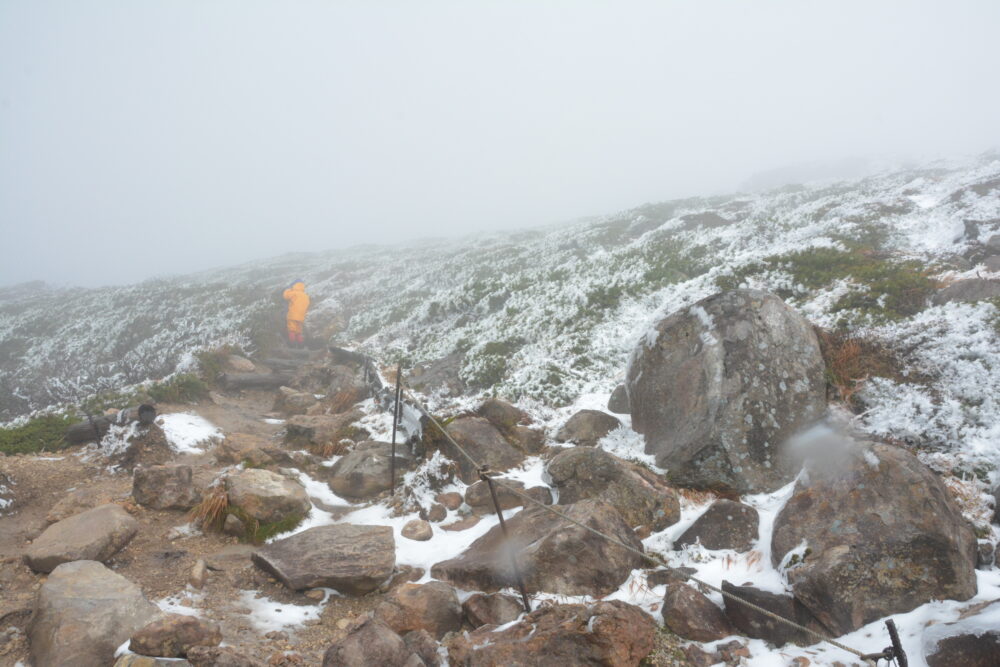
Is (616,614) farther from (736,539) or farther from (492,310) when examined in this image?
(492,310)

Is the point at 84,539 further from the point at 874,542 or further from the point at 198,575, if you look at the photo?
the point at 874,542

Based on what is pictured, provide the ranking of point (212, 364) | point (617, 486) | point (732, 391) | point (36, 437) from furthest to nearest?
1. point (212, 364)
2. point (36, 437)
3. point (732, 391)
4. point (617, 486)

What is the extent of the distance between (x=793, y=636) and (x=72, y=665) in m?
6.59

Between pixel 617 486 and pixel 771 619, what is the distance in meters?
2.69

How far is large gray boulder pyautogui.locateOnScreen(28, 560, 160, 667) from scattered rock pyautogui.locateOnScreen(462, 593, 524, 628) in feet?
10.7

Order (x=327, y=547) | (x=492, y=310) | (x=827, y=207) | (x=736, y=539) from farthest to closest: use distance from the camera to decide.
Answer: (x=827, y=207), (x=492, y=310), (x=327, y=547), (x=736, y=539)

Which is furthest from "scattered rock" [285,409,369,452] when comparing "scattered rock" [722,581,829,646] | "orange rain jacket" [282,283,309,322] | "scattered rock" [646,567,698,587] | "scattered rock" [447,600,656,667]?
"orange rain jacket" [282,283,309,322]

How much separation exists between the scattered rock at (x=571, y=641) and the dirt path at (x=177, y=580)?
1849 mm

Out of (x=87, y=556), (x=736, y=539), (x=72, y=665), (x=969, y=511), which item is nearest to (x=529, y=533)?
(x=736, y=539)

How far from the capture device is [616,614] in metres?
4.18

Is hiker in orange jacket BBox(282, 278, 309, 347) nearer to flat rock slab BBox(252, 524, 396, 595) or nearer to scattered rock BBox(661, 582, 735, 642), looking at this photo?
flat rock slab BBox(252, 524, 396, 595)

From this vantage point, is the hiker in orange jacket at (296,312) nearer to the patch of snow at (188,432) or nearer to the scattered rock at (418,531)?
the patch of snow at (188,432)

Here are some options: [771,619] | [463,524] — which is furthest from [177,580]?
[771,619]

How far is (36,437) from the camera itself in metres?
10.5
